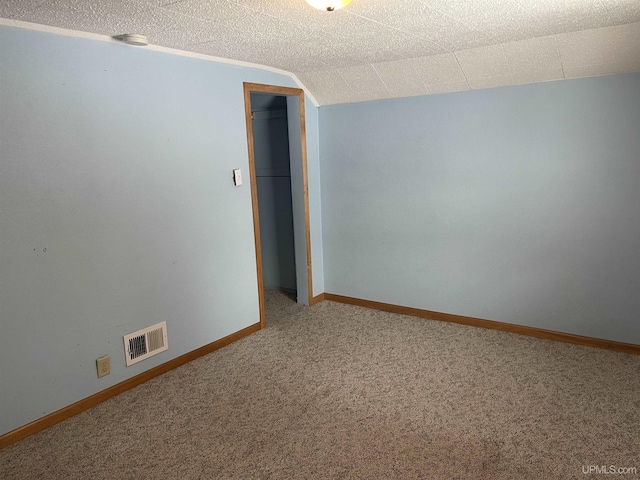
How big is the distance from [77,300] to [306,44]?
6.40ft

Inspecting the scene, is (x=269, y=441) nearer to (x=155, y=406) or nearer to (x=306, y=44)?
(x=155, y=406)

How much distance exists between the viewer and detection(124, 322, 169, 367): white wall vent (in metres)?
2.97

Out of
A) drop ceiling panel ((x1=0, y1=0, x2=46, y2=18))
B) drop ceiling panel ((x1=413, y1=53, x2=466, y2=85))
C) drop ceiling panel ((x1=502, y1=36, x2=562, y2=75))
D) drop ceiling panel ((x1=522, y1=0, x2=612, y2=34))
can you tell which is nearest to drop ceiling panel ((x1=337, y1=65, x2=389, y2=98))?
drop ceiling panel ((x1=413, y1=53, x2=466, y2=85))

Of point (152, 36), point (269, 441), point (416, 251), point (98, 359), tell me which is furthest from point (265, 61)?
point (269, 441)

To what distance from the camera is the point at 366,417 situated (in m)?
2.61

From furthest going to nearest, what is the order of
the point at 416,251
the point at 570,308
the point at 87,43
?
1. the point at 416,251
2. the point at 570,308
3. the point at 87,43

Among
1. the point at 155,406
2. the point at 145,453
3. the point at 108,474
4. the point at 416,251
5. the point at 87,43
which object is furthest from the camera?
the point at 416,251

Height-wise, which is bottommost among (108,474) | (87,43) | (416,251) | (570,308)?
(108,474)

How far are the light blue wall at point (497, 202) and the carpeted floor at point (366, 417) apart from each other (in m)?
0.38

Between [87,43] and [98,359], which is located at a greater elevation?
[87,43]

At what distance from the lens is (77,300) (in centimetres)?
268

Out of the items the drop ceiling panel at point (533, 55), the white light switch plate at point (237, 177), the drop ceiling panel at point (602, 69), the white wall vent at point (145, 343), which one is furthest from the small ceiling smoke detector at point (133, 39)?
the drop ceiling panel at point (602, 69)

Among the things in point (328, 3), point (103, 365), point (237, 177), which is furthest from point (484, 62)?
point (103, 365)

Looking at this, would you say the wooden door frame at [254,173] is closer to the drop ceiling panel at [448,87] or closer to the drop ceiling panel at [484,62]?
the drop ceiling panel at [448,87]
